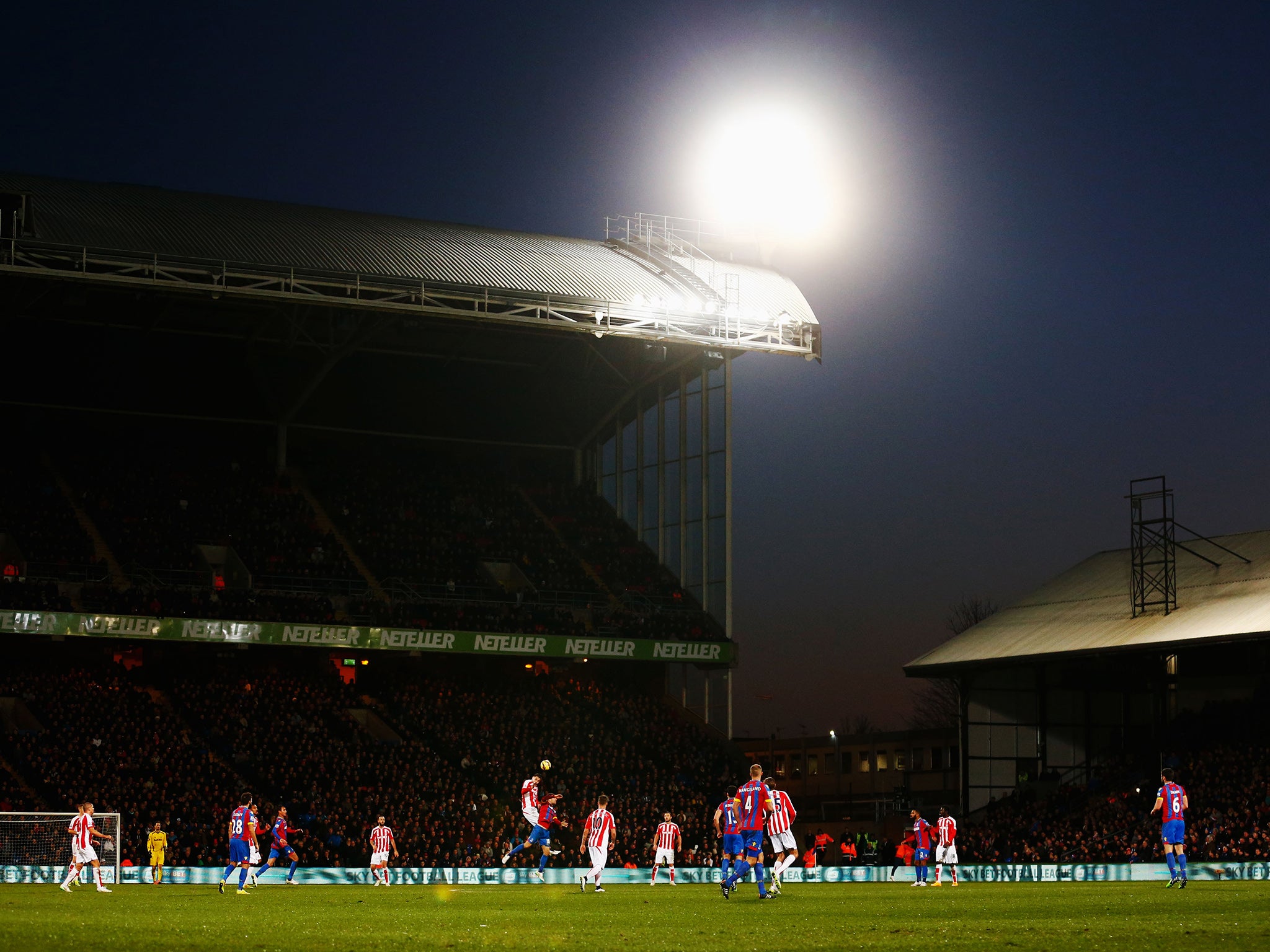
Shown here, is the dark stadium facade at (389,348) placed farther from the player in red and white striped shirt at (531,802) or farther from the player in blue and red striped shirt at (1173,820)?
the player in blue and red striped shirt at (1173,820)

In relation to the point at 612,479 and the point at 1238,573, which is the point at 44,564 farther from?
the point at 1238,573

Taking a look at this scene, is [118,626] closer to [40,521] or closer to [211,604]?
[211,604]

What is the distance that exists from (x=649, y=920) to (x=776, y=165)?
A: 1547 inches

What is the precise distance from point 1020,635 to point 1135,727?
20.1 feet

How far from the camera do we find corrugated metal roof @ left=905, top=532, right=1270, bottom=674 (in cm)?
4703

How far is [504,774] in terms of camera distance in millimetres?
47875

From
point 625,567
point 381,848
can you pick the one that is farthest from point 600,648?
point 381,848

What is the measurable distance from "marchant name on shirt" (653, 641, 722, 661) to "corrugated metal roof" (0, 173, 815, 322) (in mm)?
11994

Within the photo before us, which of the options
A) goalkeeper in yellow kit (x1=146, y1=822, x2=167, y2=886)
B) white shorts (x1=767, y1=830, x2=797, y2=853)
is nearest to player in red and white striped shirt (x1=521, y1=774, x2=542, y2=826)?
white shorts (x1=767, y1=830, x2=797, y2=853)

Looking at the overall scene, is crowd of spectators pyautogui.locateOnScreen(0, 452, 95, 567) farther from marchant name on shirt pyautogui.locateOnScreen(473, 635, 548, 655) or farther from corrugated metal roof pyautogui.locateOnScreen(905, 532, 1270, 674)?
corrugated metal roof pyautogui.locateOnScreen(905, 532, 1270, 674)

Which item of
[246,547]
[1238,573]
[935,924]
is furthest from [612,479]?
[935,924]

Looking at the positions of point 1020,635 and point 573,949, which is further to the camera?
point 1020,635

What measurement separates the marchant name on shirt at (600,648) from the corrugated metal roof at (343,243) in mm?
11587

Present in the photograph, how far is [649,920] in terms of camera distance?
61.4 feet
